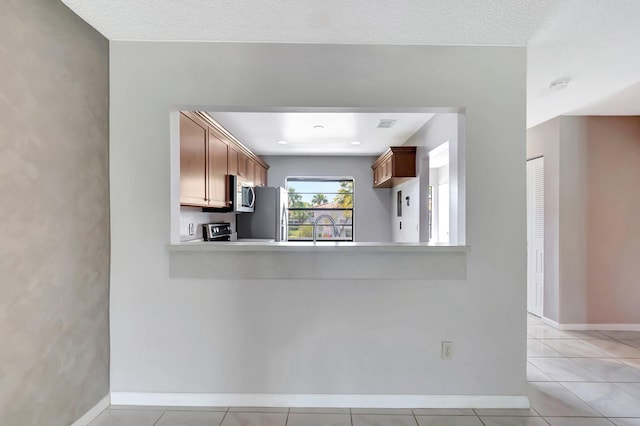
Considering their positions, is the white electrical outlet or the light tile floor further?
the white electrical outlet

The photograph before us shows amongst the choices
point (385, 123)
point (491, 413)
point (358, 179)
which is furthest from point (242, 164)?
point (491, 413)

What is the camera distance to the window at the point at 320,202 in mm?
6379

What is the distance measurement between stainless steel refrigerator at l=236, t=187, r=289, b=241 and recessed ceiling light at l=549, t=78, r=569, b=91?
11.5ft

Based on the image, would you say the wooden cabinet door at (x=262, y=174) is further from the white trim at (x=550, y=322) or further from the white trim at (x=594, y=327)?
the white trim at (x=594, y=327)

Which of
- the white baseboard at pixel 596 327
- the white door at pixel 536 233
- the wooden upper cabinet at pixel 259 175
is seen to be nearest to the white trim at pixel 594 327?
the white baseboard at pixel 596 327

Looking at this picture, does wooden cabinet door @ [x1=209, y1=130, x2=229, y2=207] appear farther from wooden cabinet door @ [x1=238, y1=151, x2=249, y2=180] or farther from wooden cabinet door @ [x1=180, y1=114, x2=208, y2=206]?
wooden cabinet door @ [x1=238, y1=151, x2=249, y2=180]

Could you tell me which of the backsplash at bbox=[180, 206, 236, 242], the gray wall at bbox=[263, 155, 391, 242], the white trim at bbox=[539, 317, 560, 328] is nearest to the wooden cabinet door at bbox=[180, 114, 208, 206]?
the backsplash at bbox=[180, 206, 236, 242]

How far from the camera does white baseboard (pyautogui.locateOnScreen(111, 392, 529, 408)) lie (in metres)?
2.20

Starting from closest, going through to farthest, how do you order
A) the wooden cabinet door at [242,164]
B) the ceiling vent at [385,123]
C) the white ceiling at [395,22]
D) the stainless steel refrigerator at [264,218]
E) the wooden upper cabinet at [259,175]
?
the white ceiling at [395,22], the ceiling vent at [385,123], the wooden cabinet door at [242,164], the stainless steel refrigerator at [264,218], the wooden upper cabinet at [259,175]

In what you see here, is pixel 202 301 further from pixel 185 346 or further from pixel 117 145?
pixel 117 145

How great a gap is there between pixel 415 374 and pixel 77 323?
207cm

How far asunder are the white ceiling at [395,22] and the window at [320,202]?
4.18m

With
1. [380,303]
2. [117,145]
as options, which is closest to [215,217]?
[117,145]

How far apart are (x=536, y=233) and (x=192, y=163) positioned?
403cm
